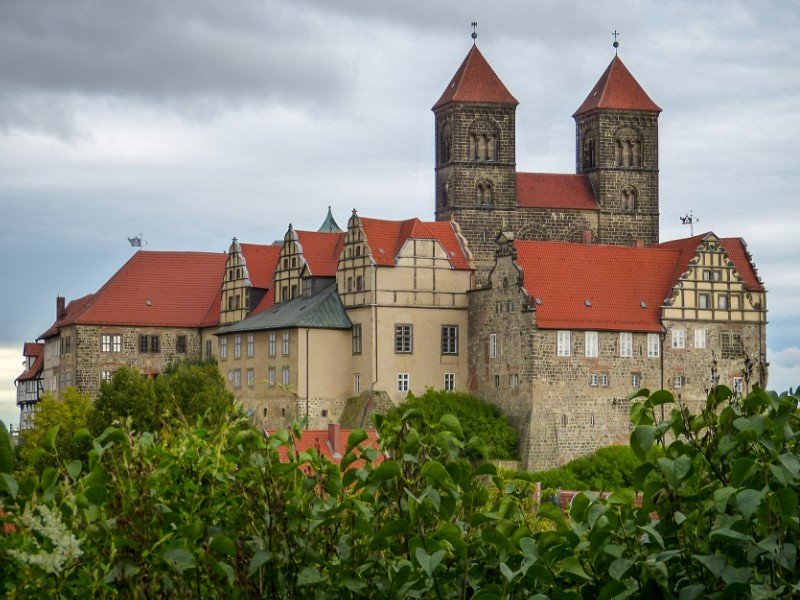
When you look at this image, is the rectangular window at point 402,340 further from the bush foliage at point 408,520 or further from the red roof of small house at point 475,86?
the bush foliage at point 408,520

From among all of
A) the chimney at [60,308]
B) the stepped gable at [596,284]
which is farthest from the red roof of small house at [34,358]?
the stepped gable at [596,284]

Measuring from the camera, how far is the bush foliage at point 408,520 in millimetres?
9023

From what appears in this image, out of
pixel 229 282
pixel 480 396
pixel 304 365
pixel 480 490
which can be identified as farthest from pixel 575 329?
pixel 480 490

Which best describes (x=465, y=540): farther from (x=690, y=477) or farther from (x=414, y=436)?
(x=690, y=477)

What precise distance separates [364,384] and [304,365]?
2.73 m

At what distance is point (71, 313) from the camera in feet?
307

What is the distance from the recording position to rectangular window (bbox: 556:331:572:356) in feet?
228

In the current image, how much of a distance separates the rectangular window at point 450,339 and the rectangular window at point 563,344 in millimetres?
5516

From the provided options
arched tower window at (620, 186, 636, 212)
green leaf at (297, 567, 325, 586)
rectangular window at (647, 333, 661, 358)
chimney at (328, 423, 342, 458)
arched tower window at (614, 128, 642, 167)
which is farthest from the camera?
arched tower window at (614, 128, 642, 167)

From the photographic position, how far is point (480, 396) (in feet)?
236

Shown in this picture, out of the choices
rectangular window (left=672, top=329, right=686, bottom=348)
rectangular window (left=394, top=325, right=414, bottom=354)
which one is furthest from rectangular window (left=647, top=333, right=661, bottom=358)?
rectangular window (left=394, top=325, right=414, bottom=354)

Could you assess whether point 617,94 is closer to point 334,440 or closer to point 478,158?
point 478,158

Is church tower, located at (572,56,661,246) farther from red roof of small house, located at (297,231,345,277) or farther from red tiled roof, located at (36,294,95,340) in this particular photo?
red tiled roof, located at (36,294,95,340)

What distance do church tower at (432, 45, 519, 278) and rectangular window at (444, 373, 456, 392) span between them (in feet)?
52.2
